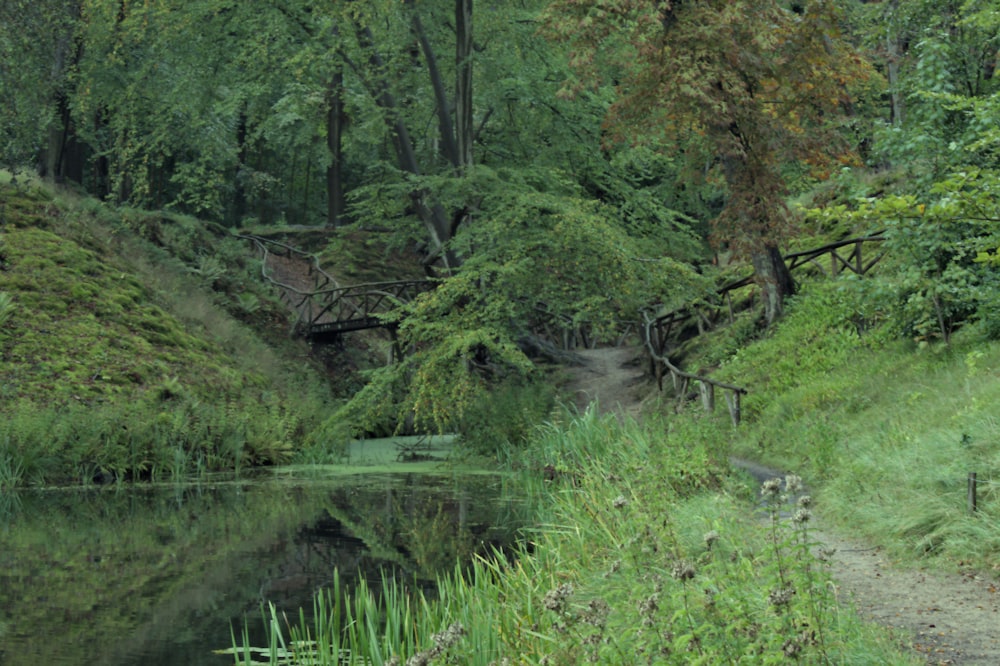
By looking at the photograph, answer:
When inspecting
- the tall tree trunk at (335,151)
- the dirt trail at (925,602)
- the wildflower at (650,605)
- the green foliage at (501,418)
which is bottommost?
the dirt trail at (925,602)

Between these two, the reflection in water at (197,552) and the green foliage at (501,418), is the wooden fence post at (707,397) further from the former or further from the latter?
the reflection in water at (197,552)

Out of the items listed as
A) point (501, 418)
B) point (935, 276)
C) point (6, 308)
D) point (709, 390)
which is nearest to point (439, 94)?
point (501, 418)

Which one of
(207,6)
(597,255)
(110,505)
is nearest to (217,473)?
(110,505)

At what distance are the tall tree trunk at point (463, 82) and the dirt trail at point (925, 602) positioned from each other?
14.6 meters

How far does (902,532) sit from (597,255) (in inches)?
429

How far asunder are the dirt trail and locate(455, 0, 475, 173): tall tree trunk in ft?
47.9

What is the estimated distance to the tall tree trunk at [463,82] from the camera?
68.6 feet

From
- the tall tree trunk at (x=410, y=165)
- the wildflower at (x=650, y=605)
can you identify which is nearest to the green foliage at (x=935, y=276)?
the wildflower at (x=650, y=605)

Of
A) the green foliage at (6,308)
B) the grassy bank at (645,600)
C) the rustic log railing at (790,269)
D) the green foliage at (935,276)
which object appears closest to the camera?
the grassy bank at (645,600)

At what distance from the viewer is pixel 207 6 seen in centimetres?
2114

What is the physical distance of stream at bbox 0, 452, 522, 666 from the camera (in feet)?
24.1

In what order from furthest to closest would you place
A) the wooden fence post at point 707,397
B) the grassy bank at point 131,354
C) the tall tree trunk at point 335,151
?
the tall tree trunk at point 335,151 → the grassy bank at point 131,354 → the wooden fence post at point 707,397

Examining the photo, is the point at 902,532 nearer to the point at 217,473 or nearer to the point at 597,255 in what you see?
the point at 597,255

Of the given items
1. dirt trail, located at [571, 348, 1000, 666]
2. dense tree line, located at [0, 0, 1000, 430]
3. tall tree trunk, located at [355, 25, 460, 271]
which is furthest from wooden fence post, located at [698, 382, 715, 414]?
tall tree trunk, located at [355, 25, 460, 271]
